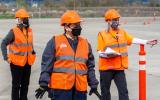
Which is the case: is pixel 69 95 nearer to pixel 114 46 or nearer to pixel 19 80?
pixel 114 46

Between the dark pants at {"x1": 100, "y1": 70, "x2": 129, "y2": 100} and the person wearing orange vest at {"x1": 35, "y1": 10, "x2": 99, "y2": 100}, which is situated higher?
the person wearing orange vest at {"x1": 35, "y1": 10, "x2": 99, "y2": 100}

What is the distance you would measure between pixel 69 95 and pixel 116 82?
251cm

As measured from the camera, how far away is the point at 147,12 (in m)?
81.9

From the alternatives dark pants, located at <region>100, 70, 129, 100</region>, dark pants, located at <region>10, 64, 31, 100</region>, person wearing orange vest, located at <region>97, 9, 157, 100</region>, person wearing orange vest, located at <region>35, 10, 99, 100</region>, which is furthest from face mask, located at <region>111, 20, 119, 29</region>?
person wearing orange vest, located at <region>35, 10, 99, 100</region>

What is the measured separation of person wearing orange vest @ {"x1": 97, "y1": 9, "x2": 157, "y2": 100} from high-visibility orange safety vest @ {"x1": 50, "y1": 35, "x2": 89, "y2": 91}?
7.51 feet

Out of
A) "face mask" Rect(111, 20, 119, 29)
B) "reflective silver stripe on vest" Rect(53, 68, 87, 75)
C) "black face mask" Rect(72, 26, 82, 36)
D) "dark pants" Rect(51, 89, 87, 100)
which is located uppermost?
"black face mask" Rect(72, 26, 82, 36)

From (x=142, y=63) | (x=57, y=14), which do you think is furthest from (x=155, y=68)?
(x=57, y=14)

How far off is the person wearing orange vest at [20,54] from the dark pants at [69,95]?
9.73 feet

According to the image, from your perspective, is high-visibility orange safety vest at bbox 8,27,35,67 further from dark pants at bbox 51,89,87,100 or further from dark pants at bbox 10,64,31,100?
dark pants at bbox 51,89,87,100

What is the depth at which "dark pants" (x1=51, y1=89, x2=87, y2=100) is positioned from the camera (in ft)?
22.7

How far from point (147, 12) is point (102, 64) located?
241 ft

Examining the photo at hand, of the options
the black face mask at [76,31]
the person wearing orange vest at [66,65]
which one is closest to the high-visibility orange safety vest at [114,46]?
the person wearing orange vest at [66,65]

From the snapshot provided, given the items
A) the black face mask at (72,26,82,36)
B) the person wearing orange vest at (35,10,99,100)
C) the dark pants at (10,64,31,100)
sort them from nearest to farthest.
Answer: the black face mask at (72,26,82,36) < the person wearing orange vest at (35,10,99,100) < the dark pants at (10,64,31,100)

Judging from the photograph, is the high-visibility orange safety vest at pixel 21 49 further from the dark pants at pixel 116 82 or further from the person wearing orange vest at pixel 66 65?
the person wearing orange vest at pixel 66 65
